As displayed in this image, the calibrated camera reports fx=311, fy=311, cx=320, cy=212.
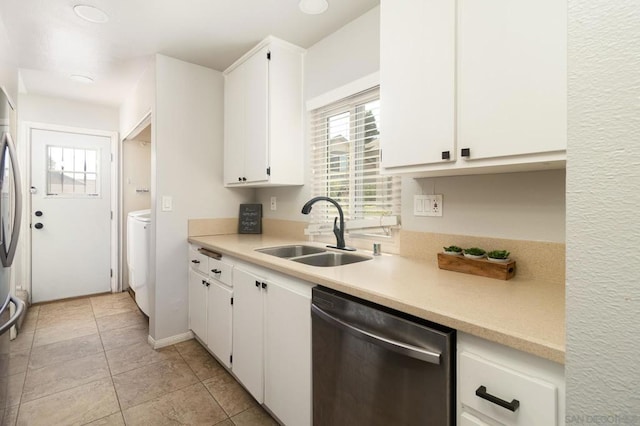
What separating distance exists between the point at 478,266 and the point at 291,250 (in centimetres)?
124

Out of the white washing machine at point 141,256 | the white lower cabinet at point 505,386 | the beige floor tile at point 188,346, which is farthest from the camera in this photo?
the white washing machine at point 141,256

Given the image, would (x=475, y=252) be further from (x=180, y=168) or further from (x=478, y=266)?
(x=180, y=168)

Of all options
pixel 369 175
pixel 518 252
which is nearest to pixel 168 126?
pixel 369 175

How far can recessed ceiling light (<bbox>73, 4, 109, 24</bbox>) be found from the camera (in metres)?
1.88

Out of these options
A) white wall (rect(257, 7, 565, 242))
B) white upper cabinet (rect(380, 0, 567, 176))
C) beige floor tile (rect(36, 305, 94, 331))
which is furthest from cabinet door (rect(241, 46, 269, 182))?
beige floor tile (rect(36, 305, 94, 331))

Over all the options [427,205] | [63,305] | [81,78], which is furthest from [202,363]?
[81,78]

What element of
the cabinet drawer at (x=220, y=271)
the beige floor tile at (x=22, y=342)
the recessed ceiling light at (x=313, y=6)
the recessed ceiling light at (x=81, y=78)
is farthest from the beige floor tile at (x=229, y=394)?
the recessed ceiling light at (x=81, y=78)

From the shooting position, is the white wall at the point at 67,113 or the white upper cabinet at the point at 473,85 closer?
the white upper cabinet at the point at 473,85

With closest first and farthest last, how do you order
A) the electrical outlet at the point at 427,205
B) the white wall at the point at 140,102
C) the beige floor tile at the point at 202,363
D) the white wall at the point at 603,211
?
1. the white wall at the point at 603,211
2. the electrical outlet at the point at 427,205
3. the beige floor tile at the point at 202,363
4. the white wall at the point at 140,102

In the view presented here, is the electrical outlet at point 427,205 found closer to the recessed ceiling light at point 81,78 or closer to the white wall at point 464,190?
the white wall at point 464,190

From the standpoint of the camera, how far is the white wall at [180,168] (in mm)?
2525

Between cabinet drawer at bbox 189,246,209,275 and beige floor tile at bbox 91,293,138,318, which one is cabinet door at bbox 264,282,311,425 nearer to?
cabinet drawer at bbox 189,246,209,275

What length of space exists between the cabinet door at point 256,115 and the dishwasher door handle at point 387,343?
1378 mm

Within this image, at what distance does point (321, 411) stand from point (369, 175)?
1334 millimetres
